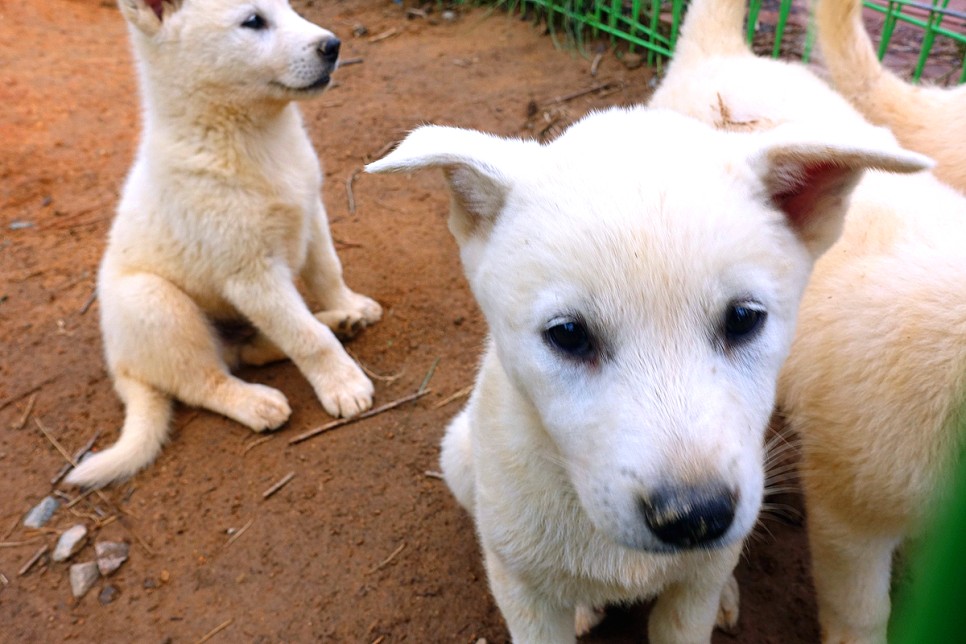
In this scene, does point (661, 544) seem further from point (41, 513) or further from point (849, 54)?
point (41, 513)

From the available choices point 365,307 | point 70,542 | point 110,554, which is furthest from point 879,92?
point 70,542

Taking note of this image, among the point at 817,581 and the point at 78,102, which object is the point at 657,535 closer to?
the point at 817,581

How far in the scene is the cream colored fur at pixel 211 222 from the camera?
10.8ft

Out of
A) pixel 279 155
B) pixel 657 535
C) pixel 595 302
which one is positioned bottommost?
pixel 279 155

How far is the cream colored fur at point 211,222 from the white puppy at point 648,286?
1913mm

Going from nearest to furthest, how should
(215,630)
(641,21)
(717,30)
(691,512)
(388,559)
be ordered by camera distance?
(691,512)
(215,630)
(388,559)
(717,30)
(641,21)

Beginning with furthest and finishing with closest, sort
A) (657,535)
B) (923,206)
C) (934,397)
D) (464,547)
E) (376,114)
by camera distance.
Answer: (376,114) → (464,547) → (923,206) → (934,397) → (657,535)

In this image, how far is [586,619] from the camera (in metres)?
2.55

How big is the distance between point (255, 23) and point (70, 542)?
2.42 meters

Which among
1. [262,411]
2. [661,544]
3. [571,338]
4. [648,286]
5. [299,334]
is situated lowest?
[262,411]

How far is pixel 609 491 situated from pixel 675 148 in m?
0.73

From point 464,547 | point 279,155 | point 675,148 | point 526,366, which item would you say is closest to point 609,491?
point 526,366

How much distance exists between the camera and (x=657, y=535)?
1369 millimetres

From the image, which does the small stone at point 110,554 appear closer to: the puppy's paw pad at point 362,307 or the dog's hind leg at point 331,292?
the dog's hind leg at point 331,292
